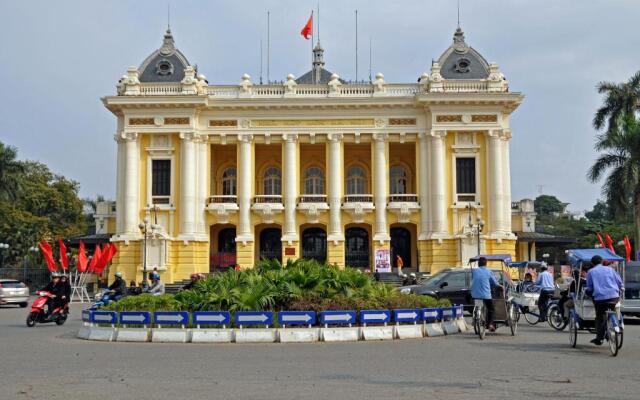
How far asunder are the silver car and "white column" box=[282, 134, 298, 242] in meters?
16.6

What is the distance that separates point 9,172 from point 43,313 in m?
34.3

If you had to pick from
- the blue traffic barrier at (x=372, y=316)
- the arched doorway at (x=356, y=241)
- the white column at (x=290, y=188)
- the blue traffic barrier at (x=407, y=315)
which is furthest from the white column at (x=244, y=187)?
the blue traffic barrier at (x=372, y=316)

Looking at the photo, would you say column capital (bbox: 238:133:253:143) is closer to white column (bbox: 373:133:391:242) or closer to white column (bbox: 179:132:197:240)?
white column (bbox: 179:132:197:240)

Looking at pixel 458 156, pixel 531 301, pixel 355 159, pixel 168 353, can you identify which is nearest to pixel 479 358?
pixel 168 353

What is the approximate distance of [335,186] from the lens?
157 ft

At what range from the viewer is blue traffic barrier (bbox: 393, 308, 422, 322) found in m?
18.0

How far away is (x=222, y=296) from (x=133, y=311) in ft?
7.04

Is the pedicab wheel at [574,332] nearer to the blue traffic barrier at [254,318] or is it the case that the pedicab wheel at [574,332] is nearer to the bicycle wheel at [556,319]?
the bicycle wheel at [556,319]

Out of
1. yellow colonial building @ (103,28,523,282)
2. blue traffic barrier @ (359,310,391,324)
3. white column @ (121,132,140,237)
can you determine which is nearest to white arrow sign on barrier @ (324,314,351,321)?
blue traffic barrier @ (359,310,391,324)

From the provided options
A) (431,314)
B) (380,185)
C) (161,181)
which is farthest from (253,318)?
(161,181)

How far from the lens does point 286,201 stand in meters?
47.8

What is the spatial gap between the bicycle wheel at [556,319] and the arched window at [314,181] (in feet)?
103

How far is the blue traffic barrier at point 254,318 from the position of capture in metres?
17.4

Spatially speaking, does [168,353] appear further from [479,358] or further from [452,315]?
[452,315]
